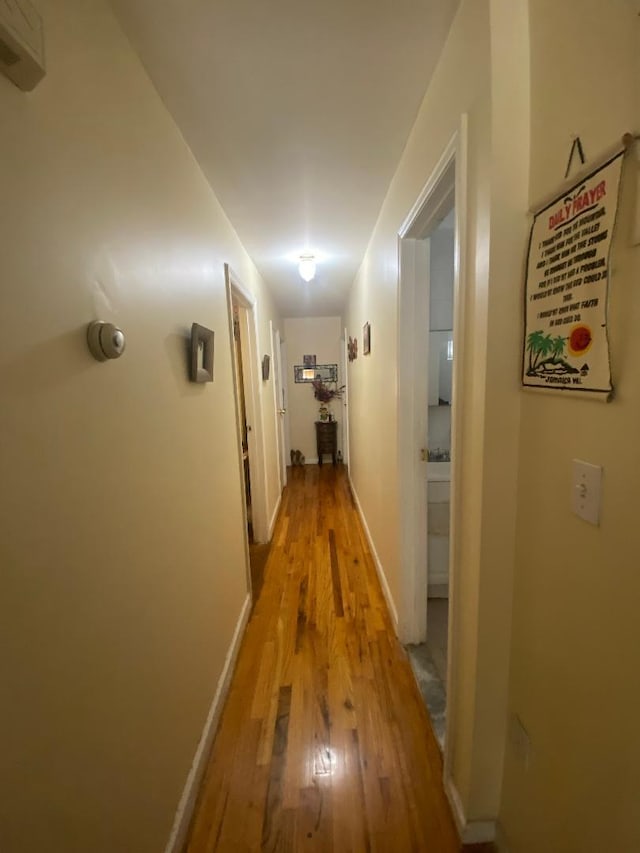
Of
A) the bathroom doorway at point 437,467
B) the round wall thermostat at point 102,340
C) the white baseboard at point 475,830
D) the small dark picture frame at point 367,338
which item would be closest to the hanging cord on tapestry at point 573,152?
the bathroom doorway at point 437,467

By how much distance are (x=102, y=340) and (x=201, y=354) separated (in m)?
0.68

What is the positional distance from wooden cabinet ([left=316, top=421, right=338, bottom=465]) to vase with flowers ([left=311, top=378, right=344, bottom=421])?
0.14m

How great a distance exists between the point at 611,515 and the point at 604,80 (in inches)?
30.3

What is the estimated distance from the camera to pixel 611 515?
63cm

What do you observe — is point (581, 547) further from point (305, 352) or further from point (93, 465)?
point (305, 352)

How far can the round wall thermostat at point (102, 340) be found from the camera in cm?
72

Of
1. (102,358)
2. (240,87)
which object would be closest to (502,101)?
(240,87)

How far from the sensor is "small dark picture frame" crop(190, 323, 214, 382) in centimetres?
129

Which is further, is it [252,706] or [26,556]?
[252,706]

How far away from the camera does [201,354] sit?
1.39 metres

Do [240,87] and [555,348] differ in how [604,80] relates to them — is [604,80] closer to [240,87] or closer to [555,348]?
[555,348]

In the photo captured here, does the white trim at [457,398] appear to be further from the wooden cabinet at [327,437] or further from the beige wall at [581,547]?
the wooden cabinet at [327,437]

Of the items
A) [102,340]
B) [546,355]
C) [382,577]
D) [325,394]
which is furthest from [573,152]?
[325,394]

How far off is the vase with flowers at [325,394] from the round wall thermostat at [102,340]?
4764mm
